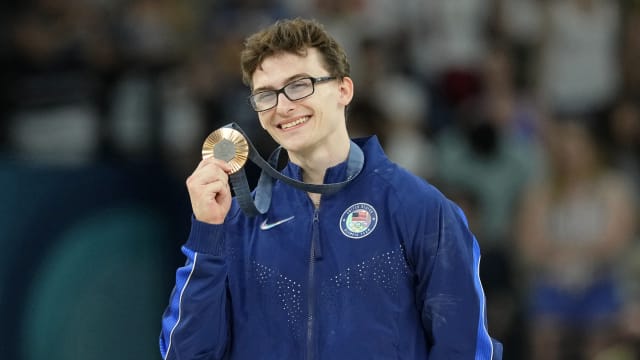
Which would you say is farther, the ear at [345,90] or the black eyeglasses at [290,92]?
the ear at [345,90]

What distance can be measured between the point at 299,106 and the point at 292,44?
0.20 meters

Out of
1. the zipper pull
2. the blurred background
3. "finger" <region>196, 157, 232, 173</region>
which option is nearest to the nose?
"finger" <region>196, 157, 232, 173</region>

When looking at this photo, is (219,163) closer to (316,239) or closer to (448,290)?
(316,239)

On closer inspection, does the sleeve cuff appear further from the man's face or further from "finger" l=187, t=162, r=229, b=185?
the man's face

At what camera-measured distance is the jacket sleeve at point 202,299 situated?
3523 millimetres

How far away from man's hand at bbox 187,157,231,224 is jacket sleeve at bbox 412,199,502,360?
0.61m

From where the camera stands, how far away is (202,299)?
3516 millimetres

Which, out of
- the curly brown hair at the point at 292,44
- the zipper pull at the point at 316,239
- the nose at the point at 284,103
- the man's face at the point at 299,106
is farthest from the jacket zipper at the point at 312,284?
the curly brown hair at the point at 292,44

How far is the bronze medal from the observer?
11.6ft

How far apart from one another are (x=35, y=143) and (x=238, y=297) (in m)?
4.81

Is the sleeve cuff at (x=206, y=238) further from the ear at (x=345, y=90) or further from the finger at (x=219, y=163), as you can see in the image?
the ear at (x=345, y=90)

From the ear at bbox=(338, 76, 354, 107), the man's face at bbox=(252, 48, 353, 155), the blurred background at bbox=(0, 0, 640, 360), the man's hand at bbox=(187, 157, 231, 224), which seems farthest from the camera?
the blurred background at bbox=(0, 0, 640, 360)

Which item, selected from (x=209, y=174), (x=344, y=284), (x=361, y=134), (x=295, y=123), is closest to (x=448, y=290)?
(x=344, y=284)

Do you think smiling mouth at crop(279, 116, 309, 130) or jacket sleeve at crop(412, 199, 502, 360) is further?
smiling mouth at crop(279, 116, 309, 130)
